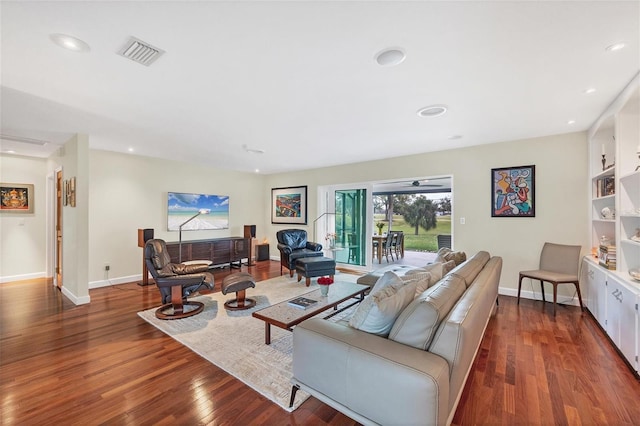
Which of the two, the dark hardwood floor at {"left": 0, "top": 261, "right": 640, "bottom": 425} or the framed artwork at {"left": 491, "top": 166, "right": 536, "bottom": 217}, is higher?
the framed artwork at {"left": 491, "top": 166, "right": 536, "bottom": 217}

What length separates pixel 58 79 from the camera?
2273mm

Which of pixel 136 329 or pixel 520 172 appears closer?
pixel 136 329

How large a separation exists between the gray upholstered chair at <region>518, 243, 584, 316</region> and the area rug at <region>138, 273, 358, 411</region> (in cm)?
268

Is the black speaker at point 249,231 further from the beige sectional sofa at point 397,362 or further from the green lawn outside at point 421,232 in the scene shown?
the green lawn outside at point 421,232

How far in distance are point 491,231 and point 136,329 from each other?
5237mm

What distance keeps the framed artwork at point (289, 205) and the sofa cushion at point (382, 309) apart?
17.3 feet

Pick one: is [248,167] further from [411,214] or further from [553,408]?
[411,214]

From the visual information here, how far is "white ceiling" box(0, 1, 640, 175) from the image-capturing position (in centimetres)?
155

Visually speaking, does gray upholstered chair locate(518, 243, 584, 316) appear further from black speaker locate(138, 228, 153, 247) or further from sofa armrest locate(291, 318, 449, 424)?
black speaker locate(138, 228, 153, 247)

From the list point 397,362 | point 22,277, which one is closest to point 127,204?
point 22,277

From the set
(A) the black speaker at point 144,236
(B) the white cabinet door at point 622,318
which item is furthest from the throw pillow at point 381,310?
(A) the black speaker at point 144,236

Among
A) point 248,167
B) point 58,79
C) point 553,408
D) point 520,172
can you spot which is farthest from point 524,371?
point 248,167

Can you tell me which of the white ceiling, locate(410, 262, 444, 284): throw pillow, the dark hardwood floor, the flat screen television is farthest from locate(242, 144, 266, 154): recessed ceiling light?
locate(410, 262, 444, 284): throw pillow

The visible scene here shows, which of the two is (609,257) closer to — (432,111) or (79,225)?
(432,111)
